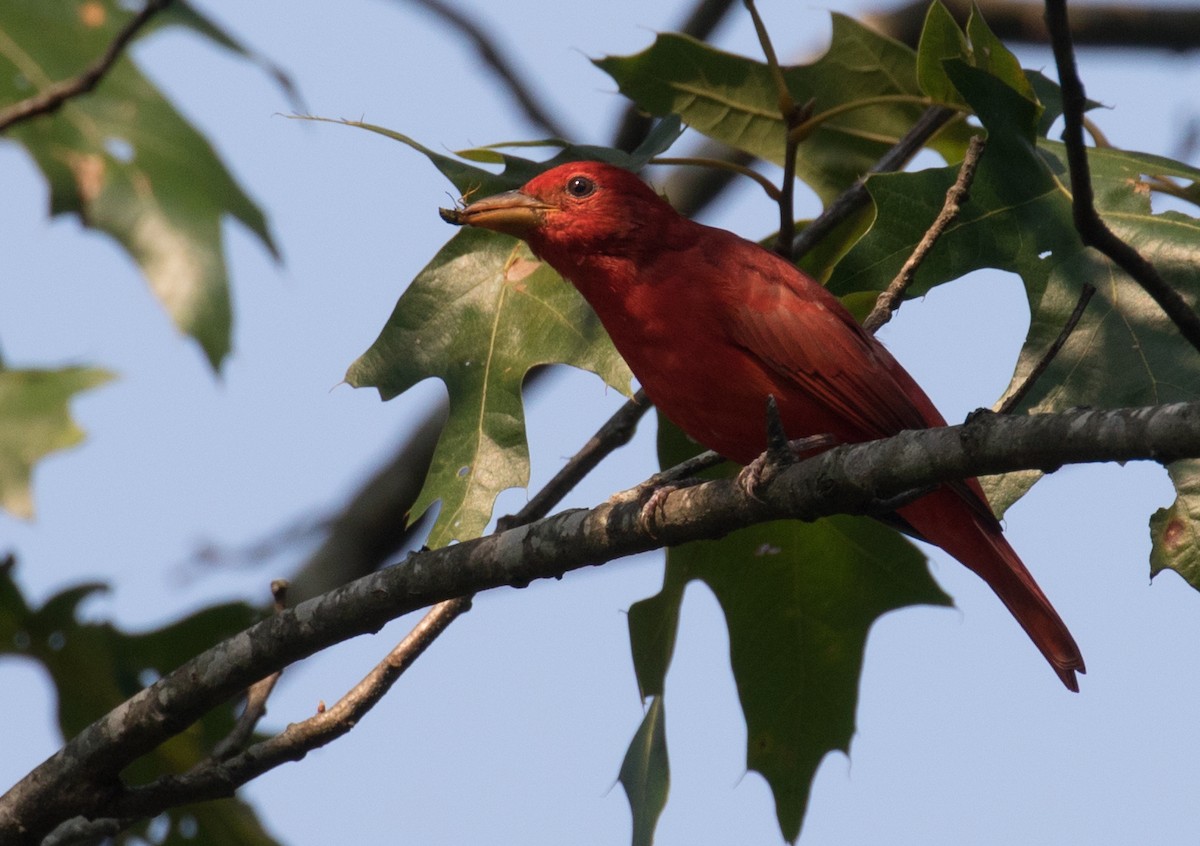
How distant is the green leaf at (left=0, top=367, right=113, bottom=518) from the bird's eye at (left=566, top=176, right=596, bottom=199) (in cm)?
142

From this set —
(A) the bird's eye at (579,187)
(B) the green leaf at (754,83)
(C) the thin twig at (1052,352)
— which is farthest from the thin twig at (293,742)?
(B) the green leaf at (754,83)

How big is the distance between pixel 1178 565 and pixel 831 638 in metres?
1.31

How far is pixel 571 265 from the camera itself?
429 cm

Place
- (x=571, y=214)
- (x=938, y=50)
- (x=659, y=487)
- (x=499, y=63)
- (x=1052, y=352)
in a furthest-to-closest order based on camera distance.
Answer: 1. (x=499, y=63)
2. (x=571, y=214)
3. (x=938, y=50)
4. (x=659, y=487)
5. (x=1052, y=352)

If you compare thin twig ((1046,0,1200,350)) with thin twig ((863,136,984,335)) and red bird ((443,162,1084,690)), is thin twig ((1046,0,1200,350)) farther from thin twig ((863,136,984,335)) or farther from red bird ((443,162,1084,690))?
red bird ((443,162,1084,690))

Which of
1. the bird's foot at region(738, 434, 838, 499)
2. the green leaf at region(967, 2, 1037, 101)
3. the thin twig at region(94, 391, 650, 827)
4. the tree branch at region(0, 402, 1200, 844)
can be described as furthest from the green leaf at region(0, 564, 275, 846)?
the green leaf at region(967, 2, 1037, 101)

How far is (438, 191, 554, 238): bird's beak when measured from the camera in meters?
4.10

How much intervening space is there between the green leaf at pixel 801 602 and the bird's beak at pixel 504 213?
77cm

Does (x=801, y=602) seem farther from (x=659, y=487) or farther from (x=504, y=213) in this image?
(x=504, y=213)

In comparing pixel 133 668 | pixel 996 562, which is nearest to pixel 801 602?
pixel 996 562

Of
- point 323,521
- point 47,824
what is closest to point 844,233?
point 47,824

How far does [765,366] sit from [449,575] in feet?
3.65

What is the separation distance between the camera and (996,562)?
156 inches

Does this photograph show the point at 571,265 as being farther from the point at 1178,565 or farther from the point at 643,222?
the point at 1178,565
